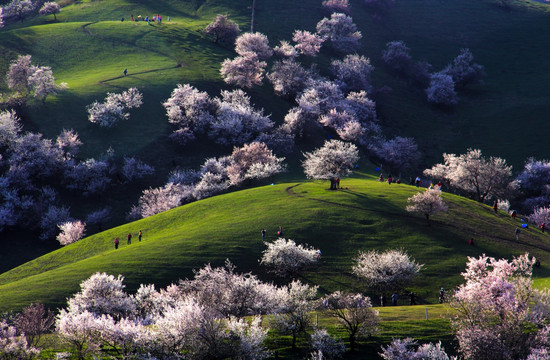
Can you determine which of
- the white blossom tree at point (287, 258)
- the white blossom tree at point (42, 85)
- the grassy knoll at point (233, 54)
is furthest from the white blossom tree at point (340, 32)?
the white blossom tree at point (287, 258)

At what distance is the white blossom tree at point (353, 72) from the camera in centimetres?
14400

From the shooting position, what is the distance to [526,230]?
2827 inches

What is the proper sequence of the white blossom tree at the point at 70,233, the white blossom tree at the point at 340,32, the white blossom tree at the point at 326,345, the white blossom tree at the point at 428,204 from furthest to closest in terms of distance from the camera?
the white blossom tree at the point at 340,32, the white blossom tree at the point at 70,233, the white blossom tree at the point at 428,204, the white blossom tree at the point at 326,345

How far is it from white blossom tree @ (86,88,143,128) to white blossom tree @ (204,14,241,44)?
43810 mm

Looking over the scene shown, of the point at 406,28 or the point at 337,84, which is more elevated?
the point at 406,28

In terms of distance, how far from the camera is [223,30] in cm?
14775

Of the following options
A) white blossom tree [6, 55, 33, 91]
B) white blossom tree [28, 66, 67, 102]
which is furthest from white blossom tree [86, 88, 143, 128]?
white blossom tree [6, 55, 33, 91]

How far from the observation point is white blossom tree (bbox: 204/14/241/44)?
147625 millimetres

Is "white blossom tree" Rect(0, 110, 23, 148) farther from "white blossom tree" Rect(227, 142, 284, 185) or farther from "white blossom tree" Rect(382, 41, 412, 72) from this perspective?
"white blossom tree" Rect(382, 41, 412, 72)

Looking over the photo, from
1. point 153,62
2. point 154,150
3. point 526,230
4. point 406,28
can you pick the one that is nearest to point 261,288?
point 526,230

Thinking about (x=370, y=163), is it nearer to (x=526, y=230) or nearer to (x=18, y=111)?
(x=526, y=230)

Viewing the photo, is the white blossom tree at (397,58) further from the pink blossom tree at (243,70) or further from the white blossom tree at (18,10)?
the white blossom tree at (18,10)

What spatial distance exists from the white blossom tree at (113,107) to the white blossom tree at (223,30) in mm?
43810

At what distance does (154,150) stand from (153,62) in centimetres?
3819
